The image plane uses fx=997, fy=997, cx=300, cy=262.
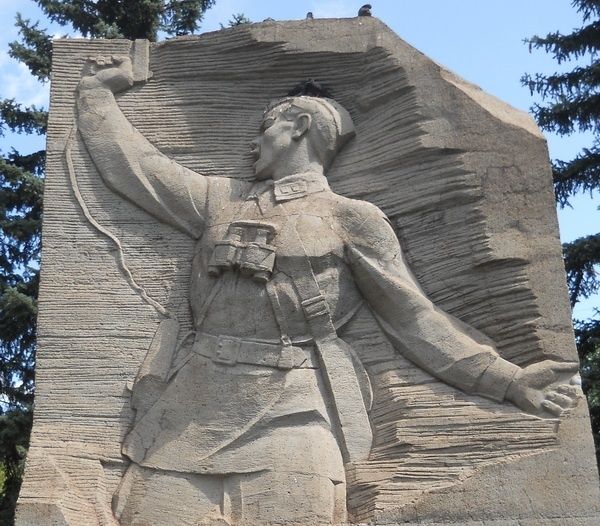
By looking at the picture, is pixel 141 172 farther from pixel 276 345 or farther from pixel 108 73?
pixel 276 345

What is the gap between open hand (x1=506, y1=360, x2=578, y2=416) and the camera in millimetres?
5152

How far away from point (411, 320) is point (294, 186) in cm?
104

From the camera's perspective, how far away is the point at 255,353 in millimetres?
5336

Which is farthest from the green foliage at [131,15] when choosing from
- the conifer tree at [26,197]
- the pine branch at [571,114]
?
the pine branch at [571,114]

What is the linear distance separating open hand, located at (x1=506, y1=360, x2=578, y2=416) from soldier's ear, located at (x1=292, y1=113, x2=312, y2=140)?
6.21 ft

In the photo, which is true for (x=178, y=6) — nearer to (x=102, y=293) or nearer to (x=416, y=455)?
(x=102, y=293)

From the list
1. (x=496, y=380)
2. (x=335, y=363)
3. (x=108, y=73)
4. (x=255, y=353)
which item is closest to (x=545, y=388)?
(x=496, y=380)

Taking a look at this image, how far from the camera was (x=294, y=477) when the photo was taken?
497cm

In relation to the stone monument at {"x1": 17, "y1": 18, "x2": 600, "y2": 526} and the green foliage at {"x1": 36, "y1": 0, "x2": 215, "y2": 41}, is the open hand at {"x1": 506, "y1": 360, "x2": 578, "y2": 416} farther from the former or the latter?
the green foliage at {"x1": 36, "y1": 0, "x2": 215, "y2": 41}

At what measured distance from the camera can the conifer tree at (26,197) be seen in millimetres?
9477

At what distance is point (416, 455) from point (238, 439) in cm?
92

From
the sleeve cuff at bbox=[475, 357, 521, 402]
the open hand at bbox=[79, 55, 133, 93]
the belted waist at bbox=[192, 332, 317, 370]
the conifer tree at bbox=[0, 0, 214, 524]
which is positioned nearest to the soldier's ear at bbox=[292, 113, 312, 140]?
the open hand at bbox=[79, 55, 133, 93]

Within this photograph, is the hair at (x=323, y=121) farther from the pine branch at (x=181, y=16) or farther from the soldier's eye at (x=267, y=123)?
the pine branch at (x=181, y=16)

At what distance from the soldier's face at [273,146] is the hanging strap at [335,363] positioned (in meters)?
0.54
